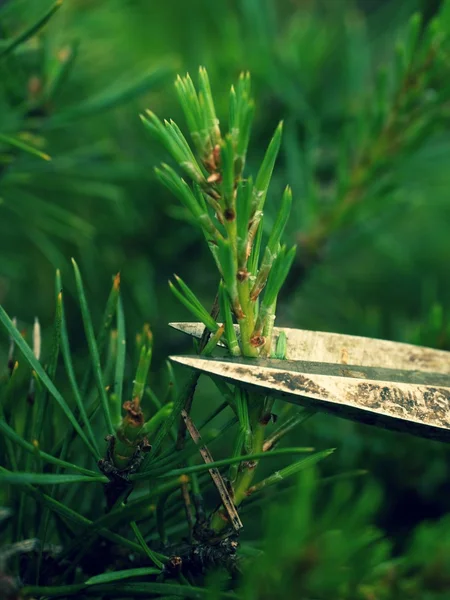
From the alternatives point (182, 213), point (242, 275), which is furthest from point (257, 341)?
point (182, 213)

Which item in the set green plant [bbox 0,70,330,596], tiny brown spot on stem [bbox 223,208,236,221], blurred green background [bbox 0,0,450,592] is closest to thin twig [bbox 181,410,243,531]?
green plant [bbox 0,70,330,596]

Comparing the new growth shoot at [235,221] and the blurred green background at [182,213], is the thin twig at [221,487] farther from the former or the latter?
the blurred green background at [182,213]

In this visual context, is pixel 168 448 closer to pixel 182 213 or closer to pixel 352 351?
pixel 352 351

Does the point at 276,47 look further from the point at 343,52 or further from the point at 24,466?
the point at 24,466

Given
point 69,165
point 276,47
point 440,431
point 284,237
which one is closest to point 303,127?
point 276,47

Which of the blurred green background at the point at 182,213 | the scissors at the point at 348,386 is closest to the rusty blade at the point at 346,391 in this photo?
the scissors at the point at 348,386

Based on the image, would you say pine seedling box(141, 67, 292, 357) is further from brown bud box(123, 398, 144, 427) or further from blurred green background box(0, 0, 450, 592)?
blurred green background box(0, 0, 450, 592)
